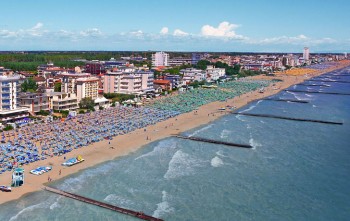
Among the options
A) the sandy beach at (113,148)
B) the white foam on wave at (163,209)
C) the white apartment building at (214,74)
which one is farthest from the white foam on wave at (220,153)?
the white apartment building at (214,74)

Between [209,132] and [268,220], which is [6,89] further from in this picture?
[268,220]

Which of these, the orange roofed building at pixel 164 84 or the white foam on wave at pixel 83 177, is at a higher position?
the orange roofed building at pixel 164 84

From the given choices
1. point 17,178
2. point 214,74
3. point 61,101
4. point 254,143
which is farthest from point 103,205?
point 214,74

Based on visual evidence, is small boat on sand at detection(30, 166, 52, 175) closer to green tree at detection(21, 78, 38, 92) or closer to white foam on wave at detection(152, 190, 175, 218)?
white foam on wave at detection(152, 190, 175, 218)

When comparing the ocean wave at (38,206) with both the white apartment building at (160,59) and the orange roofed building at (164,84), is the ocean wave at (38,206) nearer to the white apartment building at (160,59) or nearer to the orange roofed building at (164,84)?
the orange roofed building at (164,84)

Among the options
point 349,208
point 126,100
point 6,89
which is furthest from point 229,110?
point 349,208

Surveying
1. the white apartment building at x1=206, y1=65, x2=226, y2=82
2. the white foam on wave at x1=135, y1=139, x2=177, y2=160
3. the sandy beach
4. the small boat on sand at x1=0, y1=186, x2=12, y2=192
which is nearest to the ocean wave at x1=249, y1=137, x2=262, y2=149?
the white foam on wave at x1=135, y1=139, x2=177, y2=160
